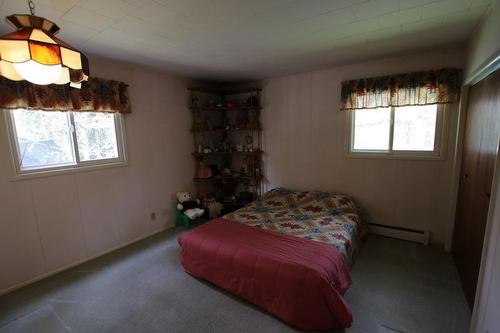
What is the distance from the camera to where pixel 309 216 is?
2.88 m

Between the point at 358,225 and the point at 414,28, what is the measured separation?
2107 millimetres

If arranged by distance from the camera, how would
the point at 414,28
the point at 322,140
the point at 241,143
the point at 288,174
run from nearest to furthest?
the point at 414,28, the point at 322,140, the point at 288,174, the point at 241,143

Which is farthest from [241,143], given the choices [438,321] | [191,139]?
[438,321]

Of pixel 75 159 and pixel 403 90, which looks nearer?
pixel 75 159

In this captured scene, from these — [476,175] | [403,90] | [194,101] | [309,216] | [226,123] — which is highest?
[194,101]

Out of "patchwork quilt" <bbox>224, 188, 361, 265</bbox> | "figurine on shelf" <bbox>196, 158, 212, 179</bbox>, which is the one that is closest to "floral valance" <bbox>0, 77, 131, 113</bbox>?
"figurine on shelf" <bbox>196, 158, 212, 179</bbox>

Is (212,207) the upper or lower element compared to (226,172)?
lower

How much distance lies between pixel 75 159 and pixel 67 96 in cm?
69

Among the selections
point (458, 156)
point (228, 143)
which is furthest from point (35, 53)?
point (458, 156)

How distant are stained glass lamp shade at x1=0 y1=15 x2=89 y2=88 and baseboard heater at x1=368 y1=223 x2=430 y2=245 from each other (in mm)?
3561

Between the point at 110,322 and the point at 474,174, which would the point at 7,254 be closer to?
the point at 110,322

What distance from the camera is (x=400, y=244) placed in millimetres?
2873

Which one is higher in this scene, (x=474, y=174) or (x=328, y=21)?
(x=328, y=21)

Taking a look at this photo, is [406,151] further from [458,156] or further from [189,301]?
[189,301]
